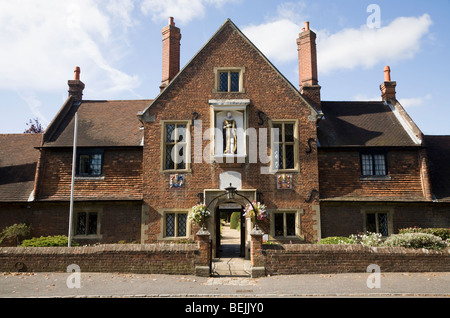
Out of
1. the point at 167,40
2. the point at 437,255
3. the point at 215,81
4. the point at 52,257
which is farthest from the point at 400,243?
the point at 167,40

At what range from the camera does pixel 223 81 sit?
1831 centimetres

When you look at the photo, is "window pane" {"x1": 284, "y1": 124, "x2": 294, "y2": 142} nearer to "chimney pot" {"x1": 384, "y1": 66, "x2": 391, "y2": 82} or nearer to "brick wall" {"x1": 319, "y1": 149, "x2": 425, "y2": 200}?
"brick wall" {"x1": 319, "y1": 149, "x2": 425, "y2": 200}

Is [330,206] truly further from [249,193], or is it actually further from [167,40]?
[167,40]

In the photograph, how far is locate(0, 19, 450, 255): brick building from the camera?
1706 cm

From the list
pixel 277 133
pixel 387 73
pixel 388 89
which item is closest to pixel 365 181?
pixel 277 133

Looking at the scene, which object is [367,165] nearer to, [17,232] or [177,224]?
[177,224]

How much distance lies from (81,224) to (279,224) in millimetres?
9662

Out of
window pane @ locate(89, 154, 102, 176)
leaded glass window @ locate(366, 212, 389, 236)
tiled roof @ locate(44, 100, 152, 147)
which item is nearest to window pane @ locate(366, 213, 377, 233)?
leaded glass window @ locate(366, 212, 389, 236)

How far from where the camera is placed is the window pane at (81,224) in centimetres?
1742

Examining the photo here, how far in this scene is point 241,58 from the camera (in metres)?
18.3

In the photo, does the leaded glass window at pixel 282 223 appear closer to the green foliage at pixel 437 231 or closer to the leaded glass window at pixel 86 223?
the green foliage at pixel 437 231

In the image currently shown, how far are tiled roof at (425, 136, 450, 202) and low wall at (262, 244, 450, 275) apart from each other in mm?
5665

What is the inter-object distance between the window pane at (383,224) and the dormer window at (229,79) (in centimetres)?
926

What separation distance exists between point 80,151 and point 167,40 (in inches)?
326
